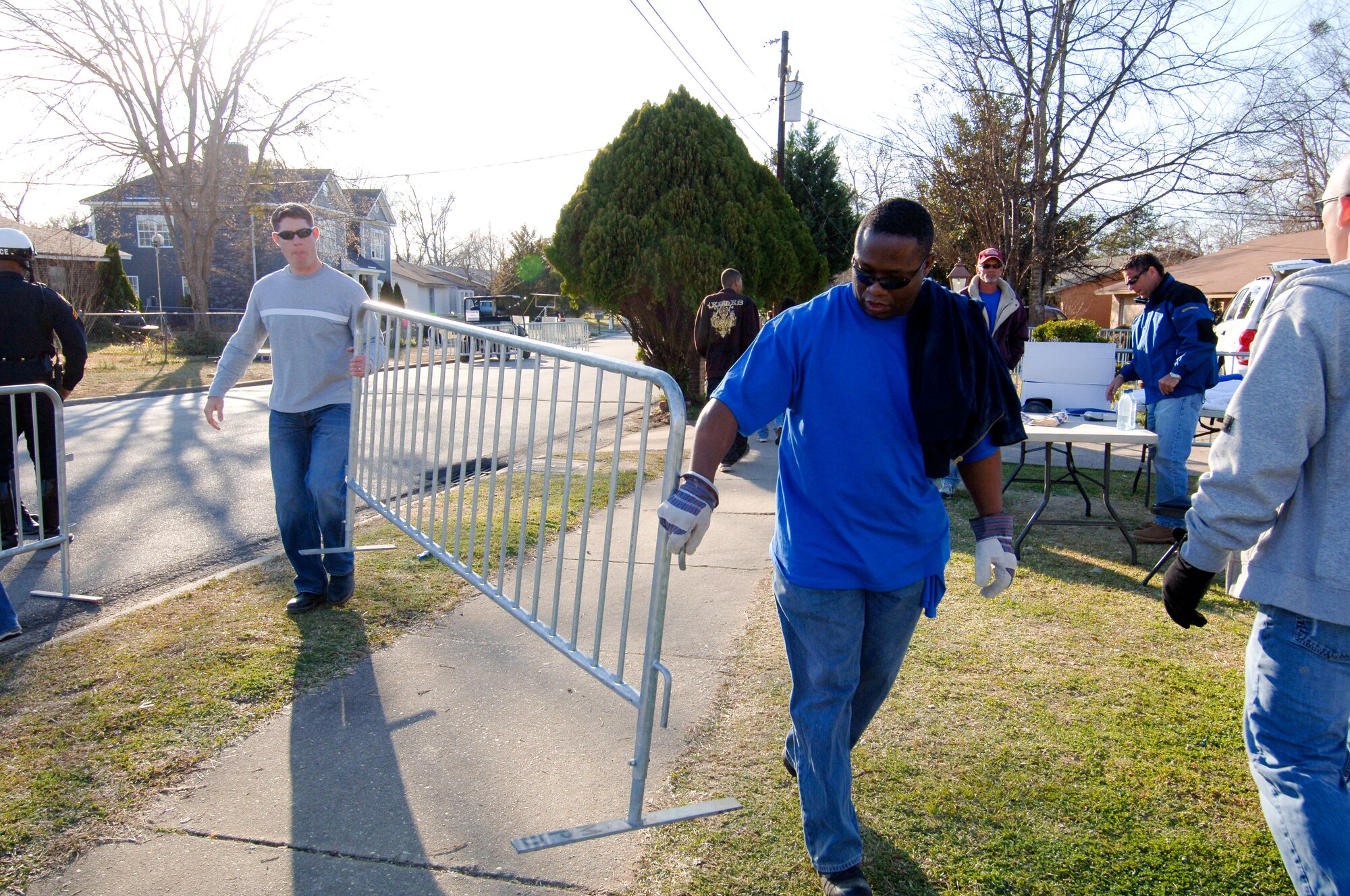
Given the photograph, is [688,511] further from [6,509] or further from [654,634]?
[6,509]

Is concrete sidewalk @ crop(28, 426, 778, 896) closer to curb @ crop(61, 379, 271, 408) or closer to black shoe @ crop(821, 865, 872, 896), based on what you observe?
black shoe @ crop(821, 865, 872, 896)

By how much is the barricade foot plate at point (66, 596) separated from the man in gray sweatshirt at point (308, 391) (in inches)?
50.4

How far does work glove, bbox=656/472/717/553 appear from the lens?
2451 mm

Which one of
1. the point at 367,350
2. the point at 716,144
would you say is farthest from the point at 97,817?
the point at 716,144

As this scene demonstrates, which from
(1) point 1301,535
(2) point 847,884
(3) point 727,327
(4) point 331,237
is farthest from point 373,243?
(1) point 1301,535

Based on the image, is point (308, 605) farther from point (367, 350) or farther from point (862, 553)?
point (862, 553)

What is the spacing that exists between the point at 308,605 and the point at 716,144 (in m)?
11.0

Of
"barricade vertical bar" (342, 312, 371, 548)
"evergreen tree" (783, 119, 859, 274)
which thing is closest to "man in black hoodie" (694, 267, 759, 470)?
"barricade vertical bar" (342, 312, 371, 548)

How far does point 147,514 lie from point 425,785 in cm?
528

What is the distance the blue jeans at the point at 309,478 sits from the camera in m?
4.52

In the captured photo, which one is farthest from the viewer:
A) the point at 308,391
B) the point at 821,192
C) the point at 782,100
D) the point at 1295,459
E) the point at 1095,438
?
the point at 821,192

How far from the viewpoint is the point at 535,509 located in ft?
22.5

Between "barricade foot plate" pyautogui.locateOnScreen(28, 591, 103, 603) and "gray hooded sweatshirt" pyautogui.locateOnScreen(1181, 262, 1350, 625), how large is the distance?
5.29 metres

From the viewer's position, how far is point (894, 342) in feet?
8.01
